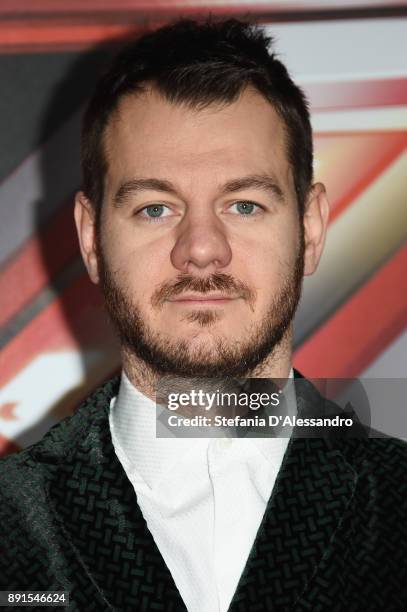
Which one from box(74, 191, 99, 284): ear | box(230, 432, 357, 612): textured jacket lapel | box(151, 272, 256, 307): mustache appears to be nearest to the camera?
box(230, 432, 357, 612): textured jacket lapel

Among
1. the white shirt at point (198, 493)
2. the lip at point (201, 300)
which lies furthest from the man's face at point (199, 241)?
the white shirt at point (198, 493)

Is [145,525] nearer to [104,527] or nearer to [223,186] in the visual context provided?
[104,527]

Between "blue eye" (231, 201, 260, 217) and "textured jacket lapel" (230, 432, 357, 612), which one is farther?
"blue eye" (231, 201, 260, 217)

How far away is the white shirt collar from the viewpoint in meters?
1.37

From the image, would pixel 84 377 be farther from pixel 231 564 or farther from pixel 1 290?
pixel 231 564

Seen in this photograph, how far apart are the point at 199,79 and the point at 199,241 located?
27 centimetres

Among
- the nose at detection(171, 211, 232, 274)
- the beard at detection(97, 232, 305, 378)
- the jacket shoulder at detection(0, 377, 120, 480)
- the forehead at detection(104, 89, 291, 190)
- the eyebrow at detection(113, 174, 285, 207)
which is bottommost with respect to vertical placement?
the jacket shoulder at detection(0, 377, 120, 480)

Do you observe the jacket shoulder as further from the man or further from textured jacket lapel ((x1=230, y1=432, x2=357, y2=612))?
textured jacket lapel ((x1=230, y1=432, x2=357, y2=612))

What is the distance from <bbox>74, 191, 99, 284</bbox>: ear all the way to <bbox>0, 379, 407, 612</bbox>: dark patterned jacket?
0.25 meters

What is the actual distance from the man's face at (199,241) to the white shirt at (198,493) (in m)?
0.10

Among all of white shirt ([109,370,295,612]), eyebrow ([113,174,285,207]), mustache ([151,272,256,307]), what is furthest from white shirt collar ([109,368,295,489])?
eyebrow ([113,174,285,207])

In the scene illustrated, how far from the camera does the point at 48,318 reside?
6.39 ft

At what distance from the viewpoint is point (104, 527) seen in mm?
1308

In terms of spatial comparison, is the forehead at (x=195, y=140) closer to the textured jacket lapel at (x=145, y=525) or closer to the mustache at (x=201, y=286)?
the mustache at (x=201, y=286)
